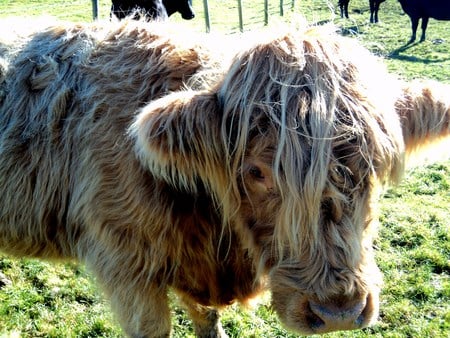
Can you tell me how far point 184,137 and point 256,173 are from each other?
344mm

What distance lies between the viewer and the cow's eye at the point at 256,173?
209 centimetres

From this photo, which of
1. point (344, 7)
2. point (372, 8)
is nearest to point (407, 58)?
point (372, 8)

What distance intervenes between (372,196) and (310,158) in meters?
0.36

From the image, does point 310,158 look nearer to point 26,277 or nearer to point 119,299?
point 119,299

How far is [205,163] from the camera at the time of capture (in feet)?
7.08

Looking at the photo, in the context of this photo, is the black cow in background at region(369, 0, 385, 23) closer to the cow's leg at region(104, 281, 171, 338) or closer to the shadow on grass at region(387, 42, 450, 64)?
the shadow on grass at region(387, 42, 450, 64)

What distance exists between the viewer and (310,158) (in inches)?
76.9

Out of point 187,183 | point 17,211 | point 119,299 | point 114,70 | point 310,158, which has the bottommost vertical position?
point 119,299

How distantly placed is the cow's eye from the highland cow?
0.02m

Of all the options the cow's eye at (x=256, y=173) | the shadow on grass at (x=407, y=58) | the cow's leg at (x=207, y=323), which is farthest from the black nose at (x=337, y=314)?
the shadow on grass at (x=407, y=58)

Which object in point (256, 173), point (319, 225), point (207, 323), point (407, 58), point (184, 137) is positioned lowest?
point (407, 58)

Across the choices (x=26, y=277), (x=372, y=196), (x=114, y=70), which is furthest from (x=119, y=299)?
(x=26, y=277)

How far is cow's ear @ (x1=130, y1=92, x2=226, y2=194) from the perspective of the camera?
200 centimetres

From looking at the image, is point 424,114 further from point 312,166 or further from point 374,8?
point 374,8
